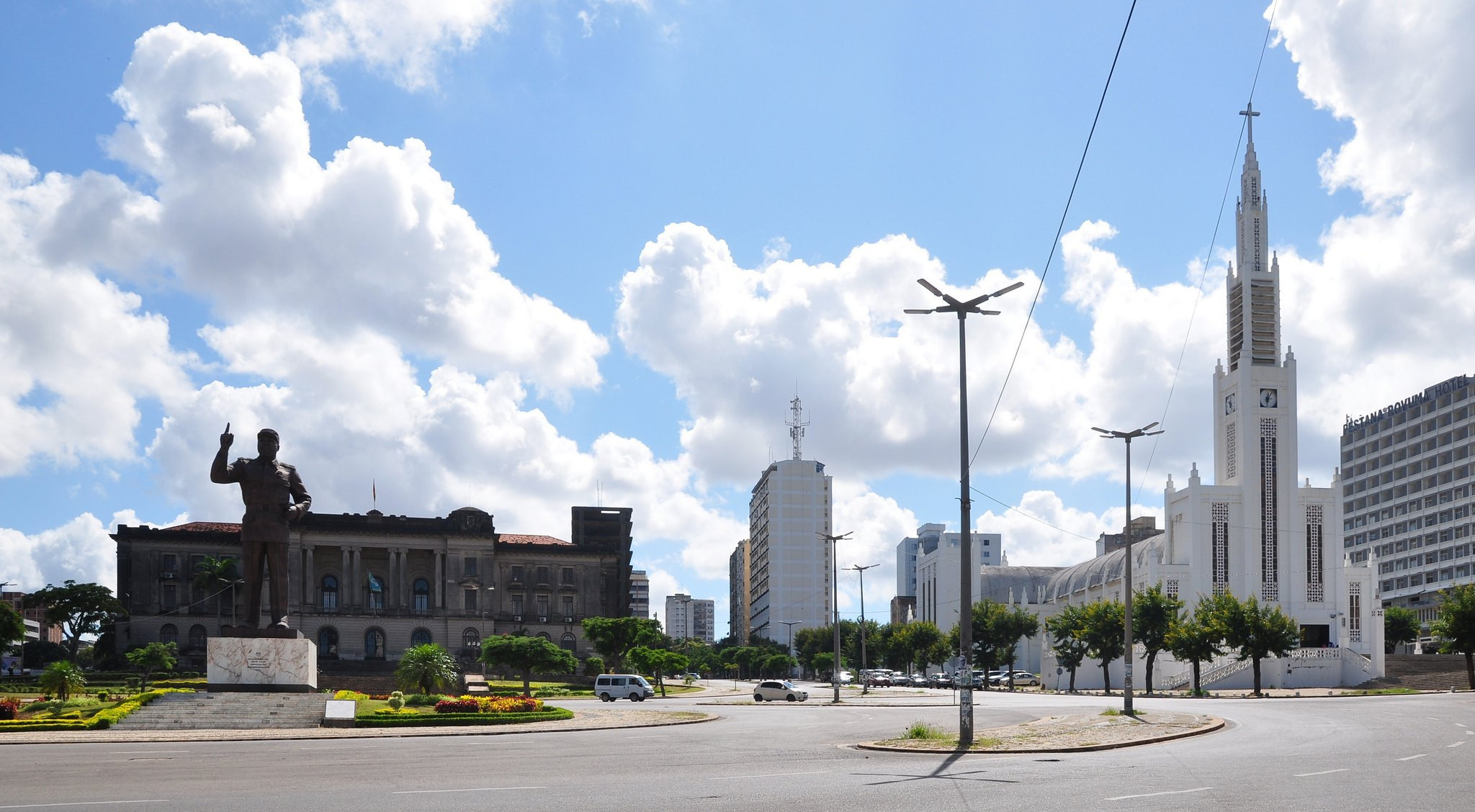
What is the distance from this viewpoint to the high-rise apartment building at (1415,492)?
141 m

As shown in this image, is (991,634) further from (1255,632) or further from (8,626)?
(8,626)

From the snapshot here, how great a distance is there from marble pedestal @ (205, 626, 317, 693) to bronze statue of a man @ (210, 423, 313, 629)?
1707 millimetres

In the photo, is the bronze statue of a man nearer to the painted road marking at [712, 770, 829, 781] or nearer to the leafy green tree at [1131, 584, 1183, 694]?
the painted road marking at [712, 770, 829, 781]

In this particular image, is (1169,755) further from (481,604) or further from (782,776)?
(481,604)

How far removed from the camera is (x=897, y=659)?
13100 centimetres

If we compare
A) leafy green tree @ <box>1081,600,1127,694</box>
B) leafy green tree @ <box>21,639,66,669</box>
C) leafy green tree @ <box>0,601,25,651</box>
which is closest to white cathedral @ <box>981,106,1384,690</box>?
leafy green tree @ <box>1081,600,1127,694</box>

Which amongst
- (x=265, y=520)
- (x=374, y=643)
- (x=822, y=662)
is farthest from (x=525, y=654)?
(x=822, y=662)

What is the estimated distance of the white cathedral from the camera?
353ft

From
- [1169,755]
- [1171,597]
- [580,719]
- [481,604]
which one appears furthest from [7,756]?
[481,604]

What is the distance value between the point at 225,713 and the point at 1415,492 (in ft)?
479

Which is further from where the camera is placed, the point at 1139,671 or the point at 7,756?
the point at 1139,671

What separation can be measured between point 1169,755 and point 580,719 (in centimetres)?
2231

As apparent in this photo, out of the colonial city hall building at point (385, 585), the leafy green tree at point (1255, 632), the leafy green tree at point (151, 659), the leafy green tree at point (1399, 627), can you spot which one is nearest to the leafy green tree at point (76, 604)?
the colonial city hall building at point (385, 585)

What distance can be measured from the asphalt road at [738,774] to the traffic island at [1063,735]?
861mm
